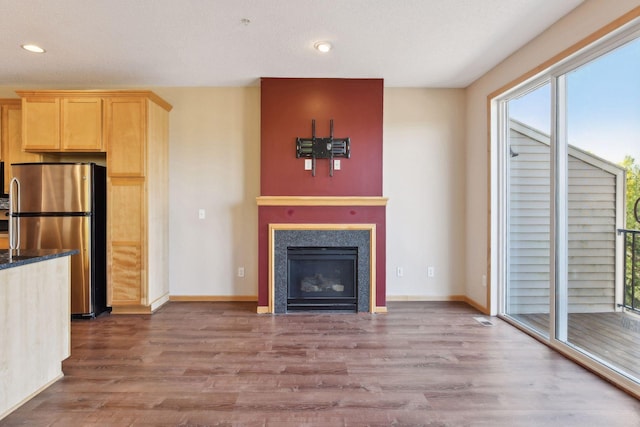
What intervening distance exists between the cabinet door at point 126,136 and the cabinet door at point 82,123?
12 centimetres

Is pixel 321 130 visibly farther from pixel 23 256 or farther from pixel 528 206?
pixel 23 256

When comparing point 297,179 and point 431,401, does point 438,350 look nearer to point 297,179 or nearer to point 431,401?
point 431,401

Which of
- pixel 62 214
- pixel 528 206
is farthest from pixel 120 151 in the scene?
pixel 528 206

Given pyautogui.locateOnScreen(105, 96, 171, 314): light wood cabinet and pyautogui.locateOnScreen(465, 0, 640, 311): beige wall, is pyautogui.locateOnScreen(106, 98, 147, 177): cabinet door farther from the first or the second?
pyautogui.locateOnScreen(465, 0, 640, 311): beige wall

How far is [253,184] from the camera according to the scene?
Result: 166 inches

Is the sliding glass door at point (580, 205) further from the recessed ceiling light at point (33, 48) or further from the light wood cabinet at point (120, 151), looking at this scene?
the recessed ceiling light at point (33, 48)

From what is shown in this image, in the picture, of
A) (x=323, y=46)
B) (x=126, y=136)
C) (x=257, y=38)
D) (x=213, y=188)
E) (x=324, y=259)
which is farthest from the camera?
(x=213, y=188)

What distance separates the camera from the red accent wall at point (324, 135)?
3.84 m

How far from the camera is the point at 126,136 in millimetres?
3650

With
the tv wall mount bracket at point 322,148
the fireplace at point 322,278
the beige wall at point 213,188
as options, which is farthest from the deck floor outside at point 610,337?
the beige wall at point 213,188

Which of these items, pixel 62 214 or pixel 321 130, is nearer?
pixel 62 214

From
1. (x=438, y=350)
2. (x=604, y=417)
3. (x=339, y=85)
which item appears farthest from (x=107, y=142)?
(x=604, y=417)

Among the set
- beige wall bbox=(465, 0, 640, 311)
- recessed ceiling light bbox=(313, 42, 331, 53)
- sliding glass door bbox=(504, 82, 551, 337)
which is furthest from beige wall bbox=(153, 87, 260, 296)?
sliding glass door bbox=(504, 82, 551, 337)

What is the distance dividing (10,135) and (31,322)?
3.04 metres
